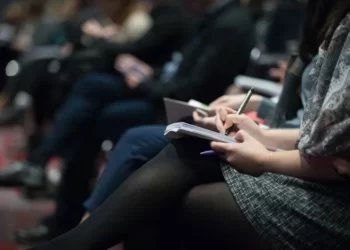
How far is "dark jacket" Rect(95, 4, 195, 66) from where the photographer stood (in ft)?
9.80

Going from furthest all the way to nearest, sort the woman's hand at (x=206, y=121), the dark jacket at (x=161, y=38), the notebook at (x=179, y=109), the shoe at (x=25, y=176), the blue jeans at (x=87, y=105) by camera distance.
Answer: the shoe at (x=25, y=176) → the dark jacket at (x=161, y=38) → the blue jeans at (x=87, y=105) → the notebook at (x=179, y=109) → the woman's hand at (x=206, y=121)

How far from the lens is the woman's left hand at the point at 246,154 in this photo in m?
1.30

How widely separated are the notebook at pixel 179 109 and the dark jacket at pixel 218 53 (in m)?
0.70

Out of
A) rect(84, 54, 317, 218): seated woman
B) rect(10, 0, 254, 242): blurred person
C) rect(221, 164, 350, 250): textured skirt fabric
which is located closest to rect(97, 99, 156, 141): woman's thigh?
rect(10, 0, 254, 242): blurred person

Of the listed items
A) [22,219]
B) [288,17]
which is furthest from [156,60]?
[22,219]

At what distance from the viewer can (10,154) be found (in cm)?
415

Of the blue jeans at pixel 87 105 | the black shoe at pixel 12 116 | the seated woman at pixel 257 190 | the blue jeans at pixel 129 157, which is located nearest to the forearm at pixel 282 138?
the seated woman at pixel 257 190

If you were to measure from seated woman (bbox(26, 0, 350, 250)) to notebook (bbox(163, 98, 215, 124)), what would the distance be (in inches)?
9.7

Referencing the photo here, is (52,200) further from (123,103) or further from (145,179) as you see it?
(145,179)

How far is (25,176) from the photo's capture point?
3152mm

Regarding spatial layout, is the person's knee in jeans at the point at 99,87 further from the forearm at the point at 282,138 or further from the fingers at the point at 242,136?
the fingers at the point at 242,136

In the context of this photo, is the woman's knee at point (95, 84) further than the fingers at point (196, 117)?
Yes

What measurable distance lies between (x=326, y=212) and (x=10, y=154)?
317cm

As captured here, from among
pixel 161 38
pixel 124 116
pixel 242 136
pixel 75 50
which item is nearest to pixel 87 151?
pixel 124 116
